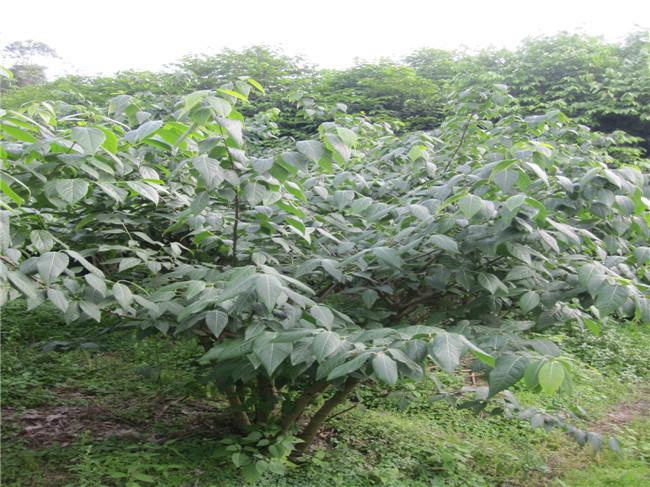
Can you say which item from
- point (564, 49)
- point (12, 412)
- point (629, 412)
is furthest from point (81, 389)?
point (564, 49)

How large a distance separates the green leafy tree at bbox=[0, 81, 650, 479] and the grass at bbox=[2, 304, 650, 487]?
309mm

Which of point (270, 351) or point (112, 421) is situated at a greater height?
point (270, 351)

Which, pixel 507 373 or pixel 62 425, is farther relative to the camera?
pixel 62 425

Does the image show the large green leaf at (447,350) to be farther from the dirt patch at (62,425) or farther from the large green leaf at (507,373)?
the dirt patch at (62,425)

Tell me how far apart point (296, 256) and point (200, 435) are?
1158mm

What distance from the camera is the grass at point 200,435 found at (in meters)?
2.46

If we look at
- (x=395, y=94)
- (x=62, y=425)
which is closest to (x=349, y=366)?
(x=62, y=425)

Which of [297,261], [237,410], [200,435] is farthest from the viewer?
[200,435]

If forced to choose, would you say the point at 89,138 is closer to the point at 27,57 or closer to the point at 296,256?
the point at 296,256

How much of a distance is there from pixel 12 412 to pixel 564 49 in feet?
28.7

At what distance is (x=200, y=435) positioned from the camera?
9.33 ft

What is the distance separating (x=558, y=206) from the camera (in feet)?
6.77

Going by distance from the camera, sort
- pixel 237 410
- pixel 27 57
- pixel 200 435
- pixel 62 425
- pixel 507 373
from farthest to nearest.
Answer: pixel 27 57
pixel 62 425
pixel 200 435
pixel 237 410
pixel 507 373

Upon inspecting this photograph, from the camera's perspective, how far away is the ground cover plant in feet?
5.08
